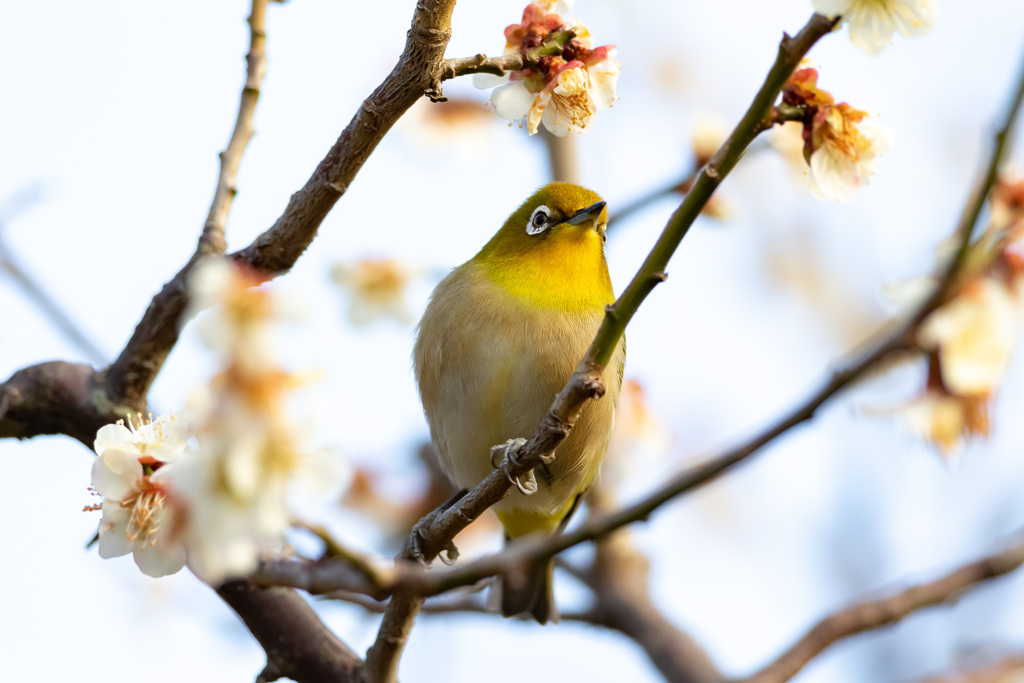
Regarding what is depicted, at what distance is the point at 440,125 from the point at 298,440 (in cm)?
574

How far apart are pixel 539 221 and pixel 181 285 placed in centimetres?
213

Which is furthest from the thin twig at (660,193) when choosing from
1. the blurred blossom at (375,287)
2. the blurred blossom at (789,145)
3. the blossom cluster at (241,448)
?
the blossom cluster at (241,448)

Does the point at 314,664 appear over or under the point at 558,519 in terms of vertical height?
under

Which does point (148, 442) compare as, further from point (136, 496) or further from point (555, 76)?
point (555, 76)

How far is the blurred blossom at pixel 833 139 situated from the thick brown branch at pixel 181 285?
230 cm

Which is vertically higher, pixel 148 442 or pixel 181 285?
pixel 181 285

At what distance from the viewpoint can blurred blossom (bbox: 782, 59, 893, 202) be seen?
249 cm

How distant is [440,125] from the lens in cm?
720

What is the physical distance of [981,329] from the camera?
2.14 m

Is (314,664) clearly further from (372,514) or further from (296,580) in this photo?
(372,514)

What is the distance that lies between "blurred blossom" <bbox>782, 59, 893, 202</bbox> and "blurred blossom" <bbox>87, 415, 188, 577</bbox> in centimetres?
184

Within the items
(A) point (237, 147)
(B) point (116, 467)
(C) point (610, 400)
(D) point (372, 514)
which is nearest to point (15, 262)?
(A) point (237, 147)

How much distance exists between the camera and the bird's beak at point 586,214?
187 inches

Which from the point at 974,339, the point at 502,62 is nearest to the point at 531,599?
the point at 502,62
